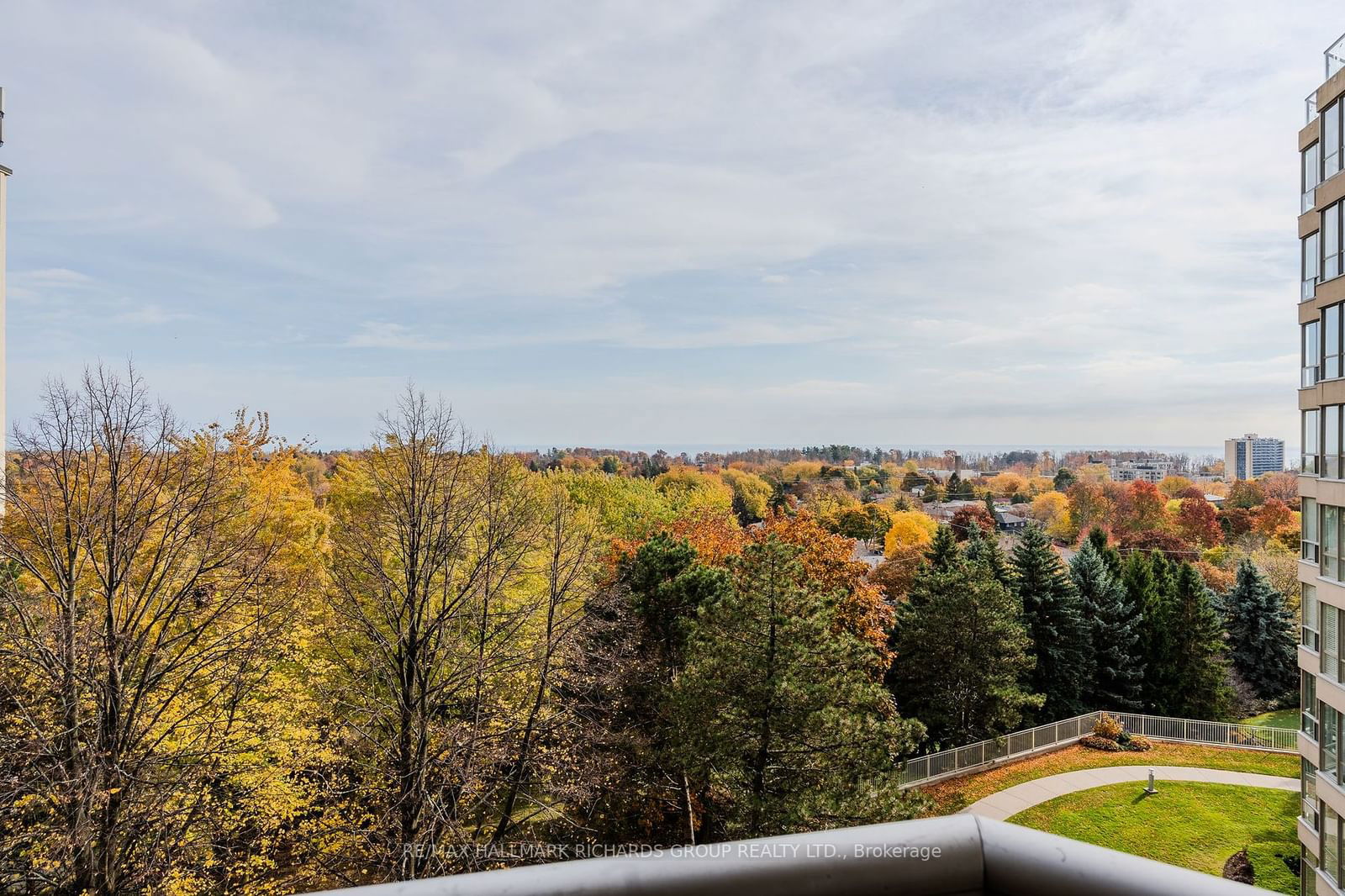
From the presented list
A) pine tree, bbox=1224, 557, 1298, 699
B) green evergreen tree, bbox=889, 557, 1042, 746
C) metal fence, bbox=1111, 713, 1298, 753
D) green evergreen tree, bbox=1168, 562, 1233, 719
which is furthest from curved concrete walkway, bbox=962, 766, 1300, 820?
pine tree, bbox=1224, 557, 1298, 699

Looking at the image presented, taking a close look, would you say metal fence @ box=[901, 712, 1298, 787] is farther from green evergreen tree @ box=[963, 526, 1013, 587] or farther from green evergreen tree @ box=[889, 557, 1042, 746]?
green evergreen tree @ box=[963, 526, 1013, 587]

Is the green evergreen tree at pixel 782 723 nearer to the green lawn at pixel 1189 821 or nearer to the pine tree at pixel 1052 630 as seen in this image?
the green lawn at pixel 1189 821

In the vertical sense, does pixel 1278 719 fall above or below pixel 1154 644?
below

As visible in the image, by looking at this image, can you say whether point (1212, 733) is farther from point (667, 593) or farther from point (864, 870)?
point (864, 870)

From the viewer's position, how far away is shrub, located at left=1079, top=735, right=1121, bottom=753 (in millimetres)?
14281

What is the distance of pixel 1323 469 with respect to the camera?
7547mm

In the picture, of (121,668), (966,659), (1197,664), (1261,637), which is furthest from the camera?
(1261,637)

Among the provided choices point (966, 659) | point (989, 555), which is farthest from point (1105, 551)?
point (966, 659)

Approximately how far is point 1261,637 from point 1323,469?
15.8 m

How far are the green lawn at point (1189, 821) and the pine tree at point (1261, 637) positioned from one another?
30.2ft

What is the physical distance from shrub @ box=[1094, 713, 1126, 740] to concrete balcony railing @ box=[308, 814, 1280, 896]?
1732 cm

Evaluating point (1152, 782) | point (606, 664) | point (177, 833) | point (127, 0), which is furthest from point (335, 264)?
point (1152, 782)

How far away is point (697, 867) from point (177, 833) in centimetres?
855

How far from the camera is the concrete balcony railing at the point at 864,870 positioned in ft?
2.20
